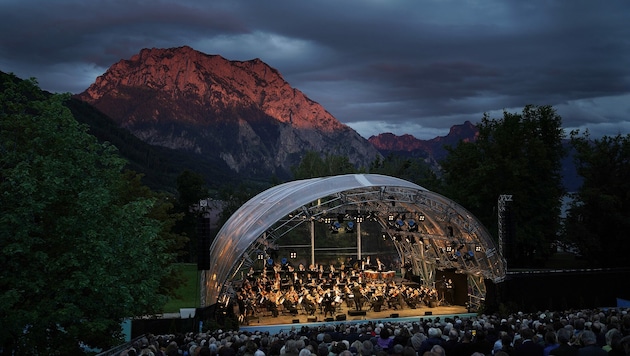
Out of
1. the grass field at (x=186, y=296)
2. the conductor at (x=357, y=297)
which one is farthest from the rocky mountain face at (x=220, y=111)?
the conductor at (x=357, y=297)

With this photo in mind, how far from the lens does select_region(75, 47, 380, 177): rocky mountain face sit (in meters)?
157

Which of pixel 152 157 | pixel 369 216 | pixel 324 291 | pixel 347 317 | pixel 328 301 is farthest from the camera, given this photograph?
pixel 152 157

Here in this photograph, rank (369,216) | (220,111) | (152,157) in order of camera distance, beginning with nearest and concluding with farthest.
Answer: (369,216) → (152,157) → (220,111)

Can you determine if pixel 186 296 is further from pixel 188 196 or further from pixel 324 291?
pixel 188 196

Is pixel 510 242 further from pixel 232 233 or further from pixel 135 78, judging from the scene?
pixel 135 78

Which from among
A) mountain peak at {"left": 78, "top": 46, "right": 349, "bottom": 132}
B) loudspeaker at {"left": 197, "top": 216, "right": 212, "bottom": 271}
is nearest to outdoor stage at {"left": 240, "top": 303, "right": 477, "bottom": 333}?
loudspeaker at {"left": 197, "top": 216, "right": 212, "bottom": 271}

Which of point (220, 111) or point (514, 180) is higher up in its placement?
point (220, 111)

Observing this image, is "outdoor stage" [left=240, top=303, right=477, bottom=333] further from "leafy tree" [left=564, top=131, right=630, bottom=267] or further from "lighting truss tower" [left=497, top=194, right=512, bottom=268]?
"leafy tree" [left=564, top=131, right=630, bottom=267]

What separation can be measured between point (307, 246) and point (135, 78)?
509 feet

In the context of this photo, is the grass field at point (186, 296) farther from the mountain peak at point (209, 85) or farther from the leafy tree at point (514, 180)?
the mountain peak at point (209, 85)

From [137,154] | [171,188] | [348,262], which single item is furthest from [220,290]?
[137,154]

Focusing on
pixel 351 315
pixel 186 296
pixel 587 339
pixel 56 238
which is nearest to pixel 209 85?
pixel 186 296

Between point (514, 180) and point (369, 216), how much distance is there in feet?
56.3

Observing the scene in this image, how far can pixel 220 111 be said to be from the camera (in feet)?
549
